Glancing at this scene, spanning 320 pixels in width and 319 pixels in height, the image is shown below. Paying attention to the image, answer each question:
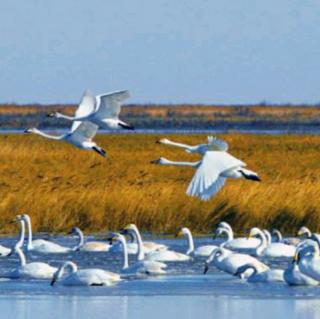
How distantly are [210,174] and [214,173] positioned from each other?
67 millimetres

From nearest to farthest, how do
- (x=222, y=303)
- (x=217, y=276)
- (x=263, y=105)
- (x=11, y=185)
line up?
(x=222, y=303)
(x=217, y=276)
(x=11, y=185)
(x=263, y=105)

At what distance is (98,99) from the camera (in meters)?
20.7

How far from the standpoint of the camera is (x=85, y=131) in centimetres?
2159

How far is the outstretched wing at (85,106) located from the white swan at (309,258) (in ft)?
10.9

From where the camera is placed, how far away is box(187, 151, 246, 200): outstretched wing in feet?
64.4

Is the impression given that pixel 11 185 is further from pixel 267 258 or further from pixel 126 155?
pixel 126 155

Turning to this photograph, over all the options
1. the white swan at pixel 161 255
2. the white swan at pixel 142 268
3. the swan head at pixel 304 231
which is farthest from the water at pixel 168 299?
the swan head at pixel 304 231

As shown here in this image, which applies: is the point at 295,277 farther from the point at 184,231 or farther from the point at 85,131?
the point at 184,231

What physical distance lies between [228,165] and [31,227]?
616 cm

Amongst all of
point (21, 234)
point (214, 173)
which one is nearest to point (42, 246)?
point (21, 234)

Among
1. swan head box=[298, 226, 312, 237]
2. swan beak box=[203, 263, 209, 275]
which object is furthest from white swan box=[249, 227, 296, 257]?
swan beak box=[203, 263, 209, 275]

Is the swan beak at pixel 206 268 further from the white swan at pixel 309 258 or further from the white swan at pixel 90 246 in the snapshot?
the white swan at pixel 90 246

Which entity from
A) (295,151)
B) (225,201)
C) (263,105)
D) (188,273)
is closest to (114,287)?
(188,273)

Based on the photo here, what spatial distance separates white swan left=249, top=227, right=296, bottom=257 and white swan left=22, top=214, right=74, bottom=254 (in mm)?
2492
